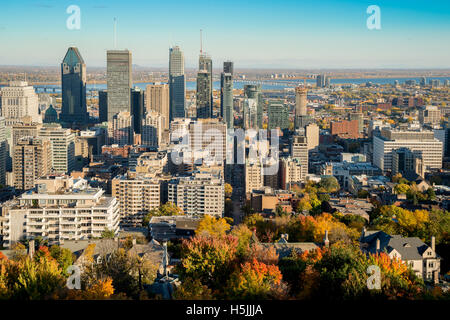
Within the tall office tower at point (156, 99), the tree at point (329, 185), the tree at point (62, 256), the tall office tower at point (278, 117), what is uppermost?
the tall office tower at point (156, 99)

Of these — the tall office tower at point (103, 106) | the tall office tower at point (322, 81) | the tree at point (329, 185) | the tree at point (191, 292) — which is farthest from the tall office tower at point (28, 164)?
the tall office tower at point (322, 81)

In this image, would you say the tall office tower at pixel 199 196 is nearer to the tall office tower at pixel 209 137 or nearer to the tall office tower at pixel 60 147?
the tall office tower at pixel 209 137

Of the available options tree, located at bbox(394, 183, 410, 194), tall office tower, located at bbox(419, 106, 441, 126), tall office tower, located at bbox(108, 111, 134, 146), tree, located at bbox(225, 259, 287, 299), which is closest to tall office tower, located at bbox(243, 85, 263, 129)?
tall office tower, located at bbox(108, 111, 134, 146)

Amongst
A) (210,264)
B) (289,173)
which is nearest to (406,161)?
(289,173)

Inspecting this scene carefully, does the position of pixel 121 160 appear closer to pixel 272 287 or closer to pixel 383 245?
pixel 383 245

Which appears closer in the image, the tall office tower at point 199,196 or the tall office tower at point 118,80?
the tall office tower at point 199,196

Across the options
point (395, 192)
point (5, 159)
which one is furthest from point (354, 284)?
point (5, 159)

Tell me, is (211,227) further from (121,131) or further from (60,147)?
(121,131)

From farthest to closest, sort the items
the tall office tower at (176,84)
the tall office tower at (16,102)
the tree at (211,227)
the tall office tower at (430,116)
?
the tall office tower at (176,84)
the tall office tower at (430,116)
the tall office tower at (16,102)
the tree at (211,227)
